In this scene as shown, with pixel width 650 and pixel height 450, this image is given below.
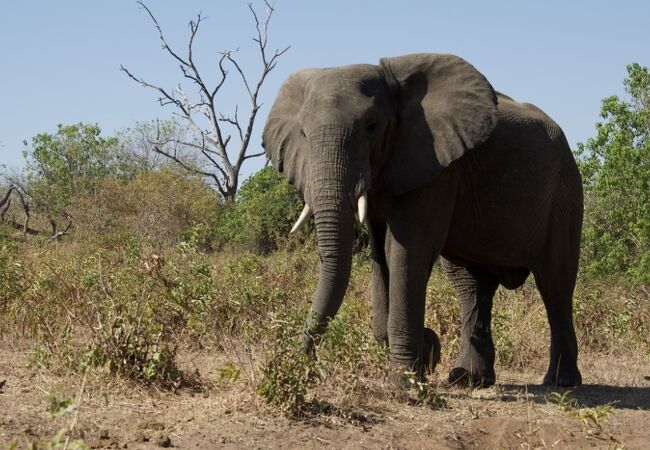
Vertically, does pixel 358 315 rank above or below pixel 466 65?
below

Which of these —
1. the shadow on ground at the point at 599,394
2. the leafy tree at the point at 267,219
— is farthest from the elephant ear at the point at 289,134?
the leafy tree at the point at 267,219

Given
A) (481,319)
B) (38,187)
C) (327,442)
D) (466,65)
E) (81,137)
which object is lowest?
(327,442)

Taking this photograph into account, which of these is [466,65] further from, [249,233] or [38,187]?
[38,187]

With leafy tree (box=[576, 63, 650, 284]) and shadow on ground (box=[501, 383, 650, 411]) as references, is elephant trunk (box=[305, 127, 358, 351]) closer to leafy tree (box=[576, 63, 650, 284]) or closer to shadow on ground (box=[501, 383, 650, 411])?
shadow on ground (box=[501, 383, 650, 411])

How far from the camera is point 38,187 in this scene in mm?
28219

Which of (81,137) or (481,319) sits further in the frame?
(81,137)

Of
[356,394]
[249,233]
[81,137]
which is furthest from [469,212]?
[81,137]

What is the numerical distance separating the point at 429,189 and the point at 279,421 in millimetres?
2048

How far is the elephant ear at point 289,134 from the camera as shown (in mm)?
6988

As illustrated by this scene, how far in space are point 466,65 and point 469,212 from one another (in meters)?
1.03

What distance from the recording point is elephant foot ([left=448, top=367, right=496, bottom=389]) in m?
7.86

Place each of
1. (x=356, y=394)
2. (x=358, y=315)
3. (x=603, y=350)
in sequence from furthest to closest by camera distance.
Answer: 1. (x=603, y=350)
2. (x=358, y=315)
3. (x=356, y=394)

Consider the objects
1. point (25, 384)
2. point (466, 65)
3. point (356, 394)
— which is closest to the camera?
point (356, 394)

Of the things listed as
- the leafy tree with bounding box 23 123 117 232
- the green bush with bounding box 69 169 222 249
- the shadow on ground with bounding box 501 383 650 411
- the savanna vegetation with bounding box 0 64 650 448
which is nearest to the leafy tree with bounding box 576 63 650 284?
the savanna vegetation with bounding box 0 64 650 448
